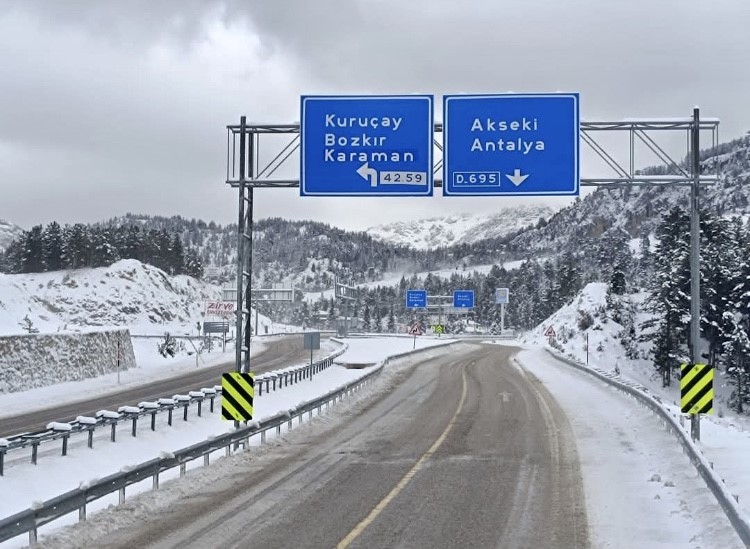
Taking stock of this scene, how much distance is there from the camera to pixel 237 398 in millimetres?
17562

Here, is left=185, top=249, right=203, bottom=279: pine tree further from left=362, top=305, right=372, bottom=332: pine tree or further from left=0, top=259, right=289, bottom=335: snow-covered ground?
left=362, top=305, right=372, bottom=332: pine tree

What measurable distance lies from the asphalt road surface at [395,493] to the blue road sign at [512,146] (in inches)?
233

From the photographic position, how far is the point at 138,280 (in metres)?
121

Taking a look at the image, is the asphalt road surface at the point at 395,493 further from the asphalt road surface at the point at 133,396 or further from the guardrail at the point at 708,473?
the asphalt road surface at the point at 133,396

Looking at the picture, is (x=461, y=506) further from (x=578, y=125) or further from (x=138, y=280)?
(x=138, y=280)

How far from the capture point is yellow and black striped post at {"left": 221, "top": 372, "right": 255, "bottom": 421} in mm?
17531

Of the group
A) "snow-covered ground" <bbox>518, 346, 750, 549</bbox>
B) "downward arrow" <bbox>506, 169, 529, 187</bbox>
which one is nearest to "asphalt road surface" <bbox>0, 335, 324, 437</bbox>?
"downward arrow" <bbox>506, 169, 529, 187</bbox>

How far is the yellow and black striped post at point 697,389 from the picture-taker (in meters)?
16.8

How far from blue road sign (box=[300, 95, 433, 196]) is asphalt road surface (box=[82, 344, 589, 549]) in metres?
5.93

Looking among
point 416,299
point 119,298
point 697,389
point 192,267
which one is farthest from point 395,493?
point 192,267

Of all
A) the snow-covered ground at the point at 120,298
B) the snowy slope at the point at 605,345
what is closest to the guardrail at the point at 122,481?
the snowy slope at the point at 605,345

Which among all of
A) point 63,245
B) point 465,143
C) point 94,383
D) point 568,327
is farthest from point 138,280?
point 465,143

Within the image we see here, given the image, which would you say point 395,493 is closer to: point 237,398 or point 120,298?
point 237,398

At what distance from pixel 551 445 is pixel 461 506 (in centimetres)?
675
